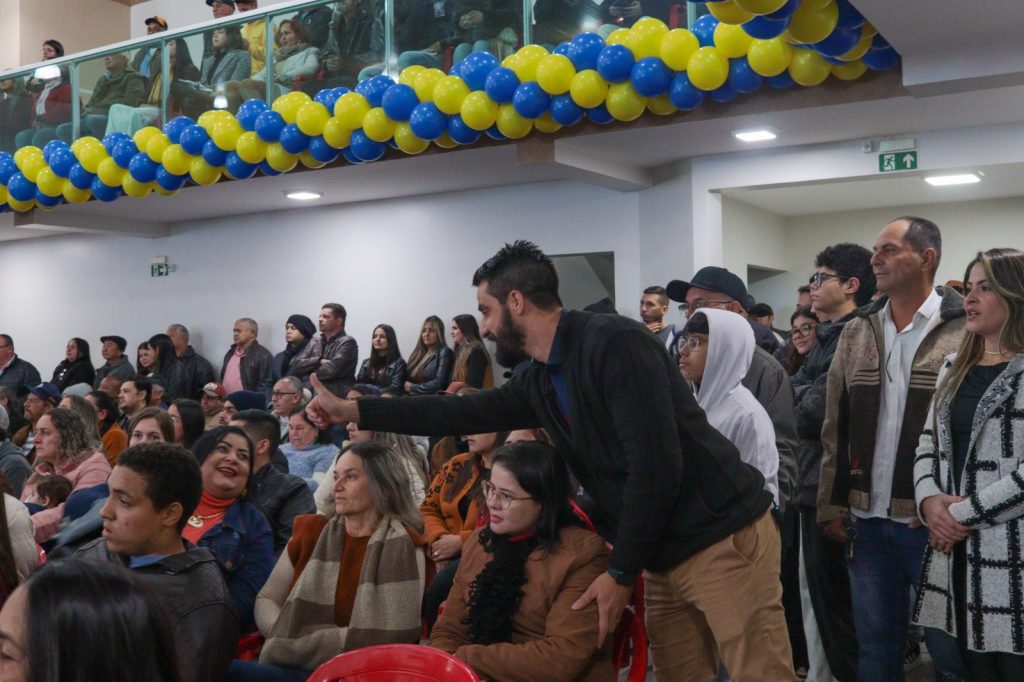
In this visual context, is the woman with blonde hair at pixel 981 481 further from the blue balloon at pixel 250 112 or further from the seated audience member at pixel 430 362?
Result: the blue balloon at pixel 250 112

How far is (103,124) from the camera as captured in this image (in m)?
9.09

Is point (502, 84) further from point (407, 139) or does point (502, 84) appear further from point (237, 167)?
point (237, 167)

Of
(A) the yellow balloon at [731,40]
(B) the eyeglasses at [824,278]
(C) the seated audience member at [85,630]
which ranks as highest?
(A) the yellow balloon at [731,40]

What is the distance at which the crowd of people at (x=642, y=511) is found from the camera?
2.42 metres

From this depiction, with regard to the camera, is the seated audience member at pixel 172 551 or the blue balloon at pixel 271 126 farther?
the blue balloon at pixel 271 126

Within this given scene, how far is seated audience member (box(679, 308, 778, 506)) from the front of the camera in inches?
123

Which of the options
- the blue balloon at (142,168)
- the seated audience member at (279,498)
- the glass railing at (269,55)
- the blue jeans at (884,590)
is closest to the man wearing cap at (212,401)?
the blue balloon at (142,168)

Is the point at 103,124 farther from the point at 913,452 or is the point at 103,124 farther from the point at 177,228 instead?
the point at 913,452

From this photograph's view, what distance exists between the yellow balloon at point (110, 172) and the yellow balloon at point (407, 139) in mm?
2828

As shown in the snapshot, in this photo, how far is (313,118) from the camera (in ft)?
23.9

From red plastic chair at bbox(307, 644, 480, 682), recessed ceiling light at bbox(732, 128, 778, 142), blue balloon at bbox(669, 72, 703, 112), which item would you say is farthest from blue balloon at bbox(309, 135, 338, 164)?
red plastic chair at bbox(307, 644, 480, 682)

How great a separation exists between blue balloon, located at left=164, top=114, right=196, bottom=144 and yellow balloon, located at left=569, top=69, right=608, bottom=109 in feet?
11.3

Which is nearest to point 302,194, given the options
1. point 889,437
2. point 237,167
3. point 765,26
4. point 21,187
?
point 237,167

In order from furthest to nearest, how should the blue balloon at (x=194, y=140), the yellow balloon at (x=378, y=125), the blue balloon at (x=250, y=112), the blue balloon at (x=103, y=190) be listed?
the blue balloon at (x=103, y=190)
the blue balloon at (x=194, y=140)
the blue balloon at (x=250, y=112)
the yellow balloon at (x=378, y=125)
